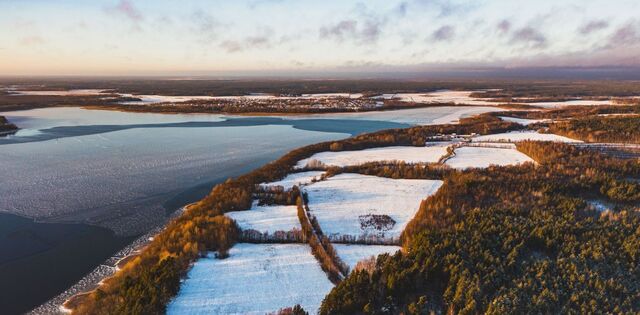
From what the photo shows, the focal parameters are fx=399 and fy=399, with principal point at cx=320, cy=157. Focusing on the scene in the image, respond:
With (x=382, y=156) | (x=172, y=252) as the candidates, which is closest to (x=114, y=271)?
(x=172, y=252)

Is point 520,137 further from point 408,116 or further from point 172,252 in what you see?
point 172,252

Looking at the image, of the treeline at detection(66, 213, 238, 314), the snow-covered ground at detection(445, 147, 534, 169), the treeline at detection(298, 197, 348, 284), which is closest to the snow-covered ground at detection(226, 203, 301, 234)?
the treeline at detection(298, 197, 348, 284)

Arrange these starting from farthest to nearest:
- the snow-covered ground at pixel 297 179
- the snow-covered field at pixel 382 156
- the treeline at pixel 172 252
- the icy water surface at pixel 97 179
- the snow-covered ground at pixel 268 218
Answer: the snow-covered field at pixel 382 156, the snow-covered ground at pixel 297 179, the snow-covered ground at pixel 268 218, the icy water surface at pixel 97 179, the treeline at pixel 172 252

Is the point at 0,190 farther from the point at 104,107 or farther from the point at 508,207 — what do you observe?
the point at 104,107

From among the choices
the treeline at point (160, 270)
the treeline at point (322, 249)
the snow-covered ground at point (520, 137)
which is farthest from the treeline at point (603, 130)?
the treeline at point (160, 270)

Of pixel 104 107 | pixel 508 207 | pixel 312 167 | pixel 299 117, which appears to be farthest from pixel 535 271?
pixel 104 107

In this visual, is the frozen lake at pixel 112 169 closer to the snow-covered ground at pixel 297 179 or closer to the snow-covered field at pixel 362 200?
the snow-covered ground at pixel 297 179

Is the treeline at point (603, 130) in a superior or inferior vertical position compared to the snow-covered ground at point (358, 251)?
superior
